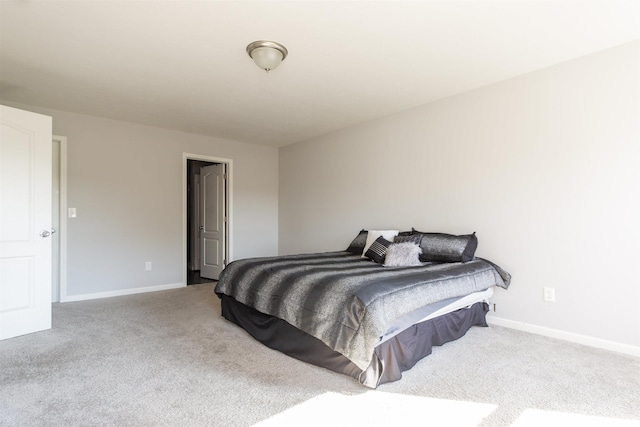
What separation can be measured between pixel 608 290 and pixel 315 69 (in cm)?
296

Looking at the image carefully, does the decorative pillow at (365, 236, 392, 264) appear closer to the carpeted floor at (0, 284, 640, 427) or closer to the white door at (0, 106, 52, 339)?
the carpeted floor at (0, 284, 640, 427)

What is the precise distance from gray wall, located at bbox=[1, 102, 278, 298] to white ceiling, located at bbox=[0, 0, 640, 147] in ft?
1.71

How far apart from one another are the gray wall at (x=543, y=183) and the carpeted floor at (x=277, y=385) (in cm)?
39

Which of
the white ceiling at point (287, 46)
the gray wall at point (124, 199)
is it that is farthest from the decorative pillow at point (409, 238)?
the gray wall at point (124, 199)

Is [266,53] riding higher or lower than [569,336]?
higher

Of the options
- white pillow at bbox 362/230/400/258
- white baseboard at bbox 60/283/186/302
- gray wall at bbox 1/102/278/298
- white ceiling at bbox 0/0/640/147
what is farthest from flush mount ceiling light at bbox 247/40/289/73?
white baseboard at bbox 60/283/186/302

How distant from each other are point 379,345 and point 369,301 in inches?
10.9

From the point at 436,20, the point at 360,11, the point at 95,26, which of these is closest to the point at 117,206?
the point at 95,26

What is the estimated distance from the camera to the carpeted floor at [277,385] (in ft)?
5.64

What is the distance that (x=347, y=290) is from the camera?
2164 mm

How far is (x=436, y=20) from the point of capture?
7.46ft

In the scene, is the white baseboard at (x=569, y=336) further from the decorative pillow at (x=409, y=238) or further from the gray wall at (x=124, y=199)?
the gray wall at (x=124, y=199)

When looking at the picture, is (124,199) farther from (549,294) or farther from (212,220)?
(549,294)

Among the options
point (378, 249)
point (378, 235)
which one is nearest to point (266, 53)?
point (378, 249)
